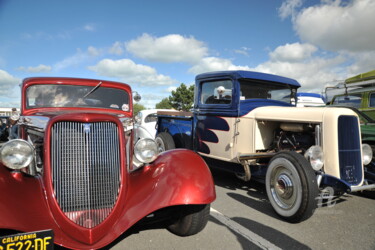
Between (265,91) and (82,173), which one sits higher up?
(265,91)

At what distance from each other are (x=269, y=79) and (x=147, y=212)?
137 inches

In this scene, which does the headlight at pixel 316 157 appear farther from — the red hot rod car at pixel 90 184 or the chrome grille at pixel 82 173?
the chrome grille at pixel 82 173

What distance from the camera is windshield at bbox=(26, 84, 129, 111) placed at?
3.61 meters

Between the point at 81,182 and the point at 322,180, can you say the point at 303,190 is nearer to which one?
the point at 322,180

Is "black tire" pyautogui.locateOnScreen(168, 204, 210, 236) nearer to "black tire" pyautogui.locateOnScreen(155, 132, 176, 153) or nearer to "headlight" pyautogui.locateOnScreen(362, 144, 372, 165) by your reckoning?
"headlight" pyautogui.locateOnScreen(362, 144, 372, 165)

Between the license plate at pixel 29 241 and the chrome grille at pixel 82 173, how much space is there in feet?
0.98

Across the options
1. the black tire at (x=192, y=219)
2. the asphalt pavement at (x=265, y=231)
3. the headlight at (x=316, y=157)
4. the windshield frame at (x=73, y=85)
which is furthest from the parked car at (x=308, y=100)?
the black tire at (x=192, y=219)

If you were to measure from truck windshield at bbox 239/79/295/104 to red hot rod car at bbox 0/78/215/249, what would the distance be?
89.4 inches

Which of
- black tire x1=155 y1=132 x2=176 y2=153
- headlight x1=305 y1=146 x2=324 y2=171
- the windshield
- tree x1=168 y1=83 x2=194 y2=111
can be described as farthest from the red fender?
tree x1=168 y1=83 x2=194 y2=111

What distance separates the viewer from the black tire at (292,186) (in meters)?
2.97

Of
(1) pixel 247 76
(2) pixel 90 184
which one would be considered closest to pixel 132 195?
(2) pixel 90 184

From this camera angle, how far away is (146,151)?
258 cm

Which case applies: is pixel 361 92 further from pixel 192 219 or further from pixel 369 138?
pixel 192 219

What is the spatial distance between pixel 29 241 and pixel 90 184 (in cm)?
59
